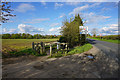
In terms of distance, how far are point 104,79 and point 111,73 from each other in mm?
743

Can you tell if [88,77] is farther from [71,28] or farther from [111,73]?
[71,28]

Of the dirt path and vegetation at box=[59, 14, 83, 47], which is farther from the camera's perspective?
vegetation at box=[59, 14, 83, 47]

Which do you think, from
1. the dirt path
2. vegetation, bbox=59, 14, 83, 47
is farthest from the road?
vegetation, bbox=59, 14, 83, 47

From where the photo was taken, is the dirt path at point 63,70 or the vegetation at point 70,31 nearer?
the dirt path at point 63,70

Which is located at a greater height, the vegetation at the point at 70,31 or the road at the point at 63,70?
the vegetation at the point at 70,31

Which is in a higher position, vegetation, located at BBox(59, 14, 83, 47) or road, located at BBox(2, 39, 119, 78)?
vegetation, located at BBox(59, 14, 83, 47)

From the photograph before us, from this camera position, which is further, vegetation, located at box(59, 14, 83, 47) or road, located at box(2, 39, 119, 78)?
vegetation, located at box(59, 14, 83, 47)

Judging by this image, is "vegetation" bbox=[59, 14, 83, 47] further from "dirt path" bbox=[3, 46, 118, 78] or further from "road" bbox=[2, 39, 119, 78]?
"dirt path" bbox=[3, 46, 118, 78]

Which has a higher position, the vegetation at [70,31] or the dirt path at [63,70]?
the vegetation at [70,31]

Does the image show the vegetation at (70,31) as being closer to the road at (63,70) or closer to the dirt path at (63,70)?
the road at (63,70)

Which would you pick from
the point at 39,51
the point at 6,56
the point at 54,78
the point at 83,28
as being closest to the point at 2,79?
the point at 54,78

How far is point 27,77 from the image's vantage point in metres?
3.13

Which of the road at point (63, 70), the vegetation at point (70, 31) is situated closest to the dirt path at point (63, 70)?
the road at point (63, 70)

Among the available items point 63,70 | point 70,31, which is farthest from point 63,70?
point 70,31
